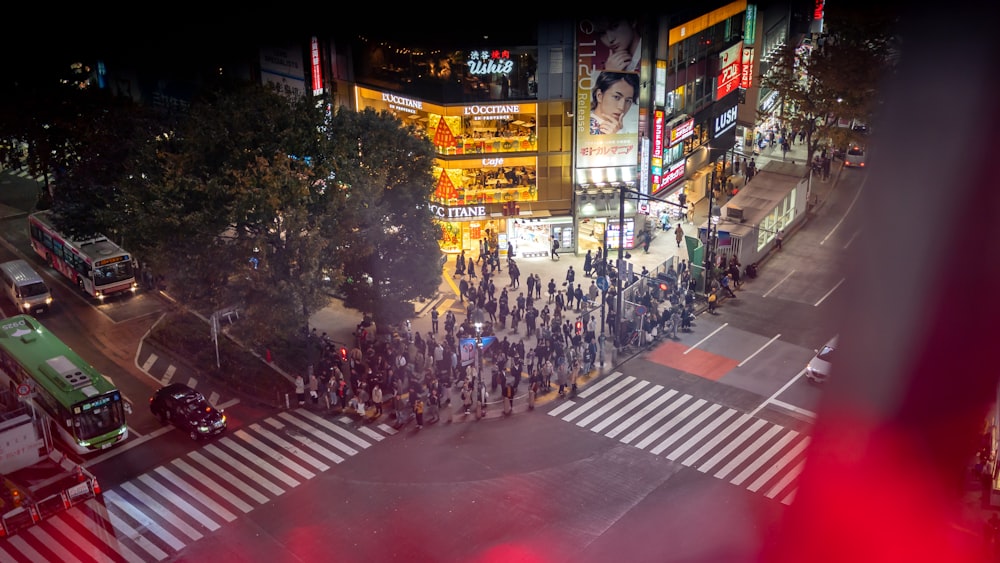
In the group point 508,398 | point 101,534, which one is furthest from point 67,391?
point 508,398

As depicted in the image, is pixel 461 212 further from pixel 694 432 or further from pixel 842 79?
pixel 842 79

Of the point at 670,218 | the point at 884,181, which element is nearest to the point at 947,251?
the point at 884,181

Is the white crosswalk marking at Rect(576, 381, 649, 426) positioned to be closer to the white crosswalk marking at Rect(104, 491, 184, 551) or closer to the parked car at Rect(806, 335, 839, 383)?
the parked car at Rect(806, 335, 839, 383)

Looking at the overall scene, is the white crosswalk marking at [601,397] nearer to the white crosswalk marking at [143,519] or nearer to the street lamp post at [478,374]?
the street lamp post at [478,374]

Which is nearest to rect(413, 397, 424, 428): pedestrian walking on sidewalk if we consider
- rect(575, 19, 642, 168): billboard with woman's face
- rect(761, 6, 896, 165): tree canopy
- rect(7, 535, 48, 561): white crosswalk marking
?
rect(7, 535, 48, 561): white crosswalk marking

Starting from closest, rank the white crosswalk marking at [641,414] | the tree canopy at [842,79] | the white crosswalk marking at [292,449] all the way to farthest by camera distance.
A: the white crosswalk marking at [292,449]
the white crosswalk marking at [641,414]
the tree canopy at [842,79]

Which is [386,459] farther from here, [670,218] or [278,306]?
[670,218]

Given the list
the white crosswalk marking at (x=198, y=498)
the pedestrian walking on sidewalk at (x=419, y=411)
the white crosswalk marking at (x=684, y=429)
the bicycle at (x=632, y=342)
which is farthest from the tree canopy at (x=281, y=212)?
the white crosswalk marking at (x=684, y=429)
